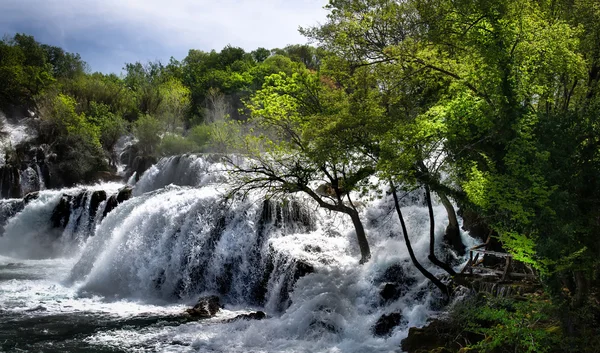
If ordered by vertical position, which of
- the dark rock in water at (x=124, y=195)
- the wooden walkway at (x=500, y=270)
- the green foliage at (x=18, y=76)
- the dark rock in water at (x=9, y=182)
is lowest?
the wooden walkway at (x=500, y=270)

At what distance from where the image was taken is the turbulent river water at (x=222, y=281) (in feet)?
36.7

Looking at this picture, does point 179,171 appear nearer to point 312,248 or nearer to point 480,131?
point 312,248

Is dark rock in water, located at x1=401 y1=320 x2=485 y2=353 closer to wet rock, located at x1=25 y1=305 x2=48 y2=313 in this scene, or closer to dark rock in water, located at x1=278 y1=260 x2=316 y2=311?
dark rock in water, located at x1=278 y1=260 x2=316 y2=311

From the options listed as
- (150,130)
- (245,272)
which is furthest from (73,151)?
(245,272)

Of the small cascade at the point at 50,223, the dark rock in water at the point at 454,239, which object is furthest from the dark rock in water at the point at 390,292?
the small cascade at the point at 50,223

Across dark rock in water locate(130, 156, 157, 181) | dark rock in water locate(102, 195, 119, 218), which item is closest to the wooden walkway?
dark rock in water locate(102, 195, 119, 218)

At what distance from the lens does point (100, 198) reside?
2261 cm

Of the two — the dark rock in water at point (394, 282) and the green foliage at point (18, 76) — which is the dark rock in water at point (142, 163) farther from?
the dark rock in water at point (394, 282)

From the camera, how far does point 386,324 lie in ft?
35.8

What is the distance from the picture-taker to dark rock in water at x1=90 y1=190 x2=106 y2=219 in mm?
22531

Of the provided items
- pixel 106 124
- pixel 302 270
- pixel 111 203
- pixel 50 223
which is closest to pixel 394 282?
pixel 302 270

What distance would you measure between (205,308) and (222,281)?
66.5 inches

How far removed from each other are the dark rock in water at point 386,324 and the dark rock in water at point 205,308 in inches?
190

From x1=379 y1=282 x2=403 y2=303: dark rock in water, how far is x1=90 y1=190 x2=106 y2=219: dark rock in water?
16.0m
